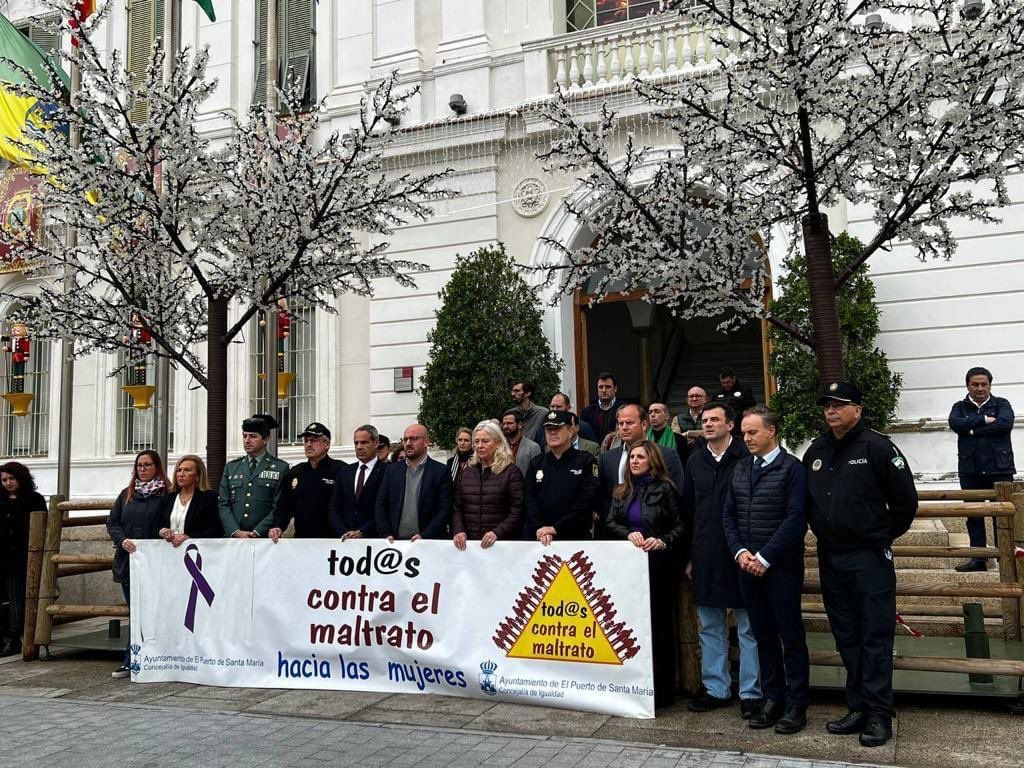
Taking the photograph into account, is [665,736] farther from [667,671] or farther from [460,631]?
[460,631]

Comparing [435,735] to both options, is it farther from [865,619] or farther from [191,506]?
[191,506]

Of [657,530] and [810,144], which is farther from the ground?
[810,144]

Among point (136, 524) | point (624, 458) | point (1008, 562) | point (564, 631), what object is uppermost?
point (624, 458)

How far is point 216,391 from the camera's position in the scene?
384 inches

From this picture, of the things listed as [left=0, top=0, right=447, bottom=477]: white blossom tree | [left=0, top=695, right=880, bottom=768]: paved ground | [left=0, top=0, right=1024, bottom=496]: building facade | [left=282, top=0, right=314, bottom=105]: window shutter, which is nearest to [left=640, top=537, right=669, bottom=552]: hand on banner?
[left=0, top=695, right=880, bottom=768]: paved ground

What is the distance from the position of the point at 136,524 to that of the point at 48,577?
1.36 metres

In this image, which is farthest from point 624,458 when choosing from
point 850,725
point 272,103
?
point 272,103

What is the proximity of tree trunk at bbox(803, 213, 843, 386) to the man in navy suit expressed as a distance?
3.71 m

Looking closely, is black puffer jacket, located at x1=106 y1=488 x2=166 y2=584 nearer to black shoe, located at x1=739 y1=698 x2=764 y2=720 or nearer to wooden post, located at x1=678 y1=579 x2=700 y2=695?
wooden post, located at x1=678 y1=579 x2=700 y2=695

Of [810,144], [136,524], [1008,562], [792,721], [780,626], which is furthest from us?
[136,524]

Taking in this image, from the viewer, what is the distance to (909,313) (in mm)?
11688

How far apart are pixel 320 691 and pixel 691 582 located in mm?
2977

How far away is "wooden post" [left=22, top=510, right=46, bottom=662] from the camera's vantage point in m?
8.98

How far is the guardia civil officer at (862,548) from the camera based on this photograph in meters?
5.58
